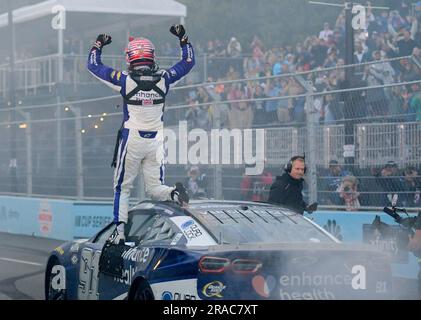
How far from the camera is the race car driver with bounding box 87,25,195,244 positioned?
388 inches

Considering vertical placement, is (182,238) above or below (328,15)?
below

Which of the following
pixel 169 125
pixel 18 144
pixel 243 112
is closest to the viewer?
pixel 243 112

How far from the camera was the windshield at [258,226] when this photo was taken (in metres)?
8.18

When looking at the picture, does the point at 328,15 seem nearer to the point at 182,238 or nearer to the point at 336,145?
the point at 336,145

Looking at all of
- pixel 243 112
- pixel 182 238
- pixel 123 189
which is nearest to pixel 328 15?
pixel 243 112

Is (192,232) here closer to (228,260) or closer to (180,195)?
(228,260)

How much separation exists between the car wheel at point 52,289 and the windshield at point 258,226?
6.56 ft

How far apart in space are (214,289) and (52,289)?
298 cm

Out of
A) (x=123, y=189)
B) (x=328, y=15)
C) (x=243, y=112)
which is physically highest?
(x=328, y=15)

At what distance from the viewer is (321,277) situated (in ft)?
25.1

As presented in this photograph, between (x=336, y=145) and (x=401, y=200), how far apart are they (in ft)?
4.24

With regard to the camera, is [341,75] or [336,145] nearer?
[336,145]

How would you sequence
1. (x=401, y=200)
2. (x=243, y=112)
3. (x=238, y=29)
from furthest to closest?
(x=238, y=29)
(x=243, y=112)
(x=401, y=200)

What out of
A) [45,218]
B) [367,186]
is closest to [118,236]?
[367,186]
